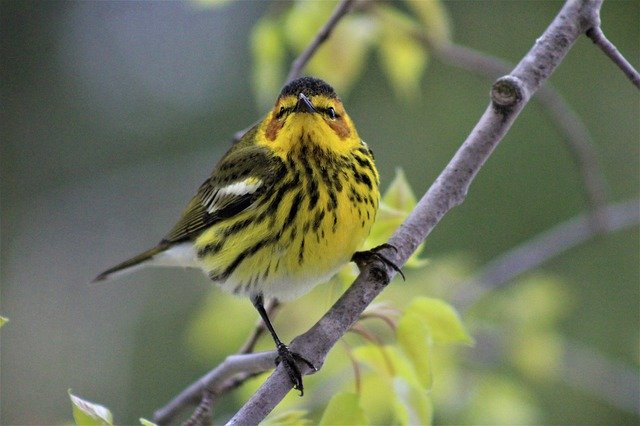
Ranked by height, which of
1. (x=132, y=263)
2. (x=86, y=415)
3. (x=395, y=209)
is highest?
(x=395, y=209)

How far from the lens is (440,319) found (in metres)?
1.80

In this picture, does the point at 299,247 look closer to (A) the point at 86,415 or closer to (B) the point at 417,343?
(B) the point at 417,343

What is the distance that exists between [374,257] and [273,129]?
0.67 m

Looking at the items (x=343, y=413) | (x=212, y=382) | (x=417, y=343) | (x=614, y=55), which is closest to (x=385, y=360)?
(x=417, y=343)

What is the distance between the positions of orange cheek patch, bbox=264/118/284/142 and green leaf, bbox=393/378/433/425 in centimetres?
89

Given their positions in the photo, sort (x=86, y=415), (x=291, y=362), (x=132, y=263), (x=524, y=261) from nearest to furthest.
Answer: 1. (x=86, y=415)
2. (x=291, y=362)
3. (x=132, y=263)
4. (x=524, y=261)

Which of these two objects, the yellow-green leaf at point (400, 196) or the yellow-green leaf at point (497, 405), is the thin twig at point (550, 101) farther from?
the yellow-green leaf at point (497, 405)

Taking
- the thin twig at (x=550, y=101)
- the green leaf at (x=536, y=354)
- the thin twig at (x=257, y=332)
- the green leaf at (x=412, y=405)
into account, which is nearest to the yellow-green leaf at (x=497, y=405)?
the green leaf at (x=536, y=354)

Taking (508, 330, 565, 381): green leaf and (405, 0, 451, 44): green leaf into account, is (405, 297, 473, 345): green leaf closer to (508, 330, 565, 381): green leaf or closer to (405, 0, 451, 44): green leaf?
(405, 0, 451, 44): green leaf

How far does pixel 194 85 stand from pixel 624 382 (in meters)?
5.40

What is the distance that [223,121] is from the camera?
24.7 feet

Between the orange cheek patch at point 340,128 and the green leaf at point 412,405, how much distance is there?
812 mm

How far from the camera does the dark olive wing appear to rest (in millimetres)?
2312

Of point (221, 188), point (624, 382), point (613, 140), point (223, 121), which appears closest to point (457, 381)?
point (624, 382)
